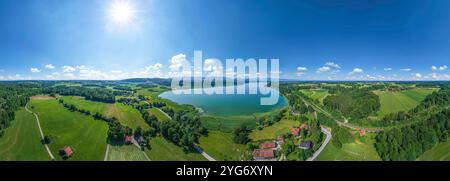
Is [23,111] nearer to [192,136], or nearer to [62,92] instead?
[62,92]

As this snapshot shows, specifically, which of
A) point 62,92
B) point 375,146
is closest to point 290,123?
point 375,146

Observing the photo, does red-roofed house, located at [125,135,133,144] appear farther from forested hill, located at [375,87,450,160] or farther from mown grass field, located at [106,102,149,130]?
forested hill, located at [375,87,450,160]

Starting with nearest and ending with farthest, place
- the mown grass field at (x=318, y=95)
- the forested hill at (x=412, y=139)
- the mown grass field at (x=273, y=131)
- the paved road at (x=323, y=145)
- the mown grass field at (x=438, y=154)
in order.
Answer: the mown grass field at (x=438, y=154) → the forested hill at (x=412, y=139) → the paved road at (x=323, y=145) → the mown grass field at (x=273, y=131) → the mown grass field at (x=318, y=95)

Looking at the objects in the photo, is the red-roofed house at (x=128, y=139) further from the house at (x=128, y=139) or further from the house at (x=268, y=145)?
the house at (x=268, y=145)

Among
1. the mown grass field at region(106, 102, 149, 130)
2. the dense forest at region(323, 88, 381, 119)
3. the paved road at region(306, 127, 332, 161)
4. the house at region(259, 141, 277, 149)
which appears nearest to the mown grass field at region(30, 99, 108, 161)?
the mown grass field at region(106, 102, 149, 130)

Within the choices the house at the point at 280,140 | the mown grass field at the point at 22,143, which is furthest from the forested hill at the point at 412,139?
the mown grass field at the point at 22,143

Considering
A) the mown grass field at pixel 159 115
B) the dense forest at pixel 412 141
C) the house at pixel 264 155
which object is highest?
the mown grass field at pixel 159 115
